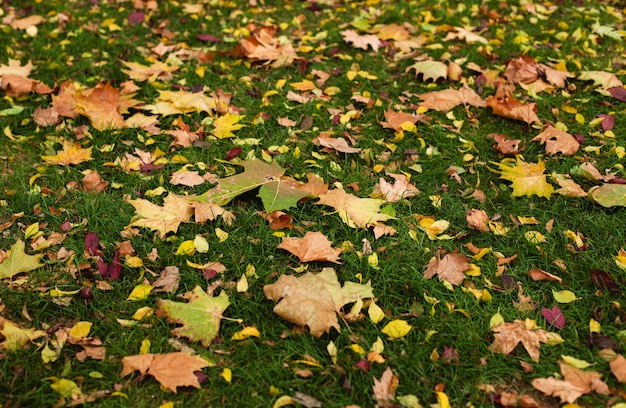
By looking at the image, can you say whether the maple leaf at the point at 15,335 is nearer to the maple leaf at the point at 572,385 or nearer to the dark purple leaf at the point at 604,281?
the maple leaf at the point at 572,385

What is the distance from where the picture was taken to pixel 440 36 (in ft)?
13.6

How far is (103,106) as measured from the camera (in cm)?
319

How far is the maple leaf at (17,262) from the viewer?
221 cm

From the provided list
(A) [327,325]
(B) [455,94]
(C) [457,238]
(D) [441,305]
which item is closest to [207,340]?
(A) [327,325]

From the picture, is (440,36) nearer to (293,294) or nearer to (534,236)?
(534,236)

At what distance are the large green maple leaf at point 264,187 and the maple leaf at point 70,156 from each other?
777 mm

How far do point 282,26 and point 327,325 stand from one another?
2995 mm

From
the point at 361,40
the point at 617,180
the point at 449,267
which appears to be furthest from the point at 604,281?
the point at 361,40

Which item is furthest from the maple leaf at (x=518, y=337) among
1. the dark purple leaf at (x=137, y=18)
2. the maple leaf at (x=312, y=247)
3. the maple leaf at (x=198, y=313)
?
the dark purple leaf at (x=137, y=18)

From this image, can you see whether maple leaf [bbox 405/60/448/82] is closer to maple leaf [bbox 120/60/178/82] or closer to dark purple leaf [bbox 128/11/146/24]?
maple leaf [bbox 120/60/178/82]

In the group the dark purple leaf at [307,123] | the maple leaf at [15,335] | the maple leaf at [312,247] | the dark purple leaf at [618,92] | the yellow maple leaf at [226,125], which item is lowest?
the maple leaf at [15,335]

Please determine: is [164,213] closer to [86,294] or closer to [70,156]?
[86,294]

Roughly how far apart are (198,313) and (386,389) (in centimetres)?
73

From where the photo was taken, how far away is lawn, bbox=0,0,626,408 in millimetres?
1887
